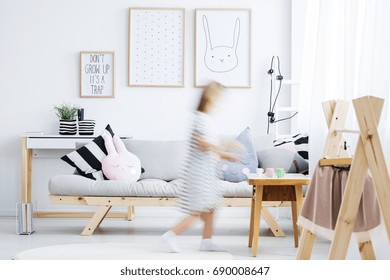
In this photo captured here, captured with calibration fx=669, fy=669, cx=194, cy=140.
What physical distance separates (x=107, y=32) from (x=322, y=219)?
2970 millimetres

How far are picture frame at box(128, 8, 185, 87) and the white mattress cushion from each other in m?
1.10

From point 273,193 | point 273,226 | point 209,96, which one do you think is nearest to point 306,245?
point 209,96

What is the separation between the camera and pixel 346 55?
8.57 ft

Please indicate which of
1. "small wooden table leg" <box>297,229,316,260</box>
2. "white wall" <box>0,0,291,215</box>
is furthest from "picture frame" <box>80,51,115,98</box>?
"small wooden table leg" <box>297,229,316,260</box>

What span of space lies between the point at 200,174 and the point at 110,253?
0.93 metres

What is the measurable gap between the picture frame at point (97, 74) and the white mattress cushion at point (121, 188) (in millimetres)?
1084

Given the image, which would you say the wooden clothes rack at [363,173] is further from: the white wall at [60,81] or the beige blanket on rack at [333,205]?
the white wall at [60,81]

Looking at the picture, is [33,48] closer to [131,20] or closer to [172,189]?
[131,20]

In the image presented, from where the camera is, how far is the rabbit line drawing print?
446 centimetres

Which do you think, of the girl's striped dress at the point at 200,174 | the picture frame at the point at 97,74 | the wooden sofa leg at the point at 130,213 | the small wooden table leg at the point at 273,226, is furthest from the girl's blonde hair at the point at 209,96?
the picture frame at the point at 97,74

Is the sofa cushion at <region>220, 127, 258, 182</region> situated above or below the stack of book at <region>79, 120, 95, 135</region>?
below

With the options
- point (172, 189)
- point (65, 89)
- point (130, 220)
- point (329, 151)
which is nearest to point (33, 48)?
point (65, 89)

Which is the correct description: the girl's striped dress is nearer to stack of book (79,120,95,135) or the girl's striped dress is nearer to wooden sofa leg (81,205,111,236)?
wooden sofa leg (81,205,111,236)

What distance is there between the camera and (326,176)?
200 cm
